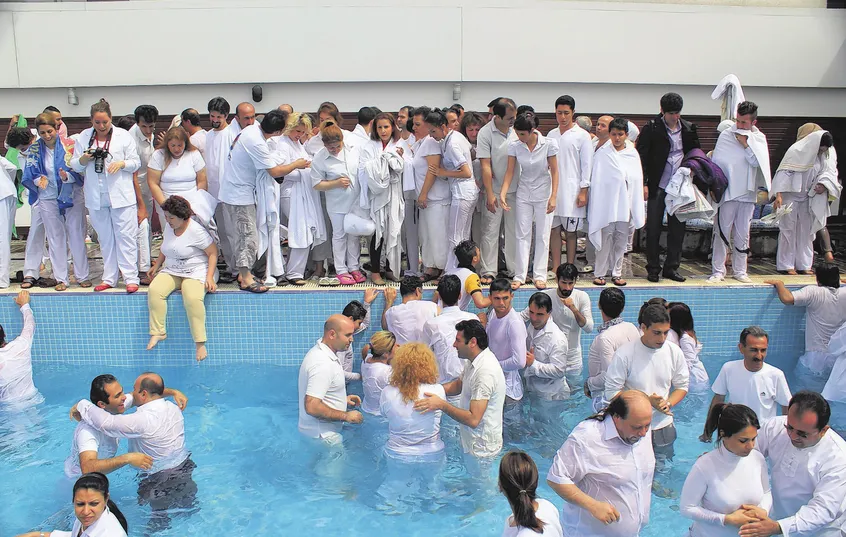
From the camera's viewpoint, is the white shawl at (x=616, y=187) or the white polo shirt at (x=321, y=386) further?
the white shawl at (x=616, y=187)

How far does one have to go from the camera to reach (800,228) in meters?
8.59

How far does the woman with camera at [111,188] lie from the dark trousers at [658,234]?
18.3 ft

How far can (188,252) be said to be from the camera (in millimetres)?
7410

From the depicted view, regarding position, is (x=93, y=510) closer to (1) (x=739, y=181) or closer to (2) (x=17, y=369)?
(2) (x=17, y=369)

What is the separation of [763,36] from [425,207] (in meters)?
6.53

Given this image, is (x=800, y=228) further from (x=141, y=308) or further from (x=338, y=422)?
(x=141, y=308)

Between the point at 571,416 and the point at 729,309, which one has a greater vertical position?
the point at 729,309

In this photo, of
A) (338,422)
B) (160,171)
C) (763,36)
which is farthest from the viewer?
(763,36)

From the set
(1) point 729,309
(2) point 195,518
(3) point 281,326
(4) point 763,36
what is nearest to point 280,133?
(3) point 281,326

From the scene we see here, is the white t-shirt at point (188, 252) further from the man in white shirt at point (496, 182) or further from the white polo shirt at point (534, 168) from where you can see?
the white polo shirt at point (534, 168)

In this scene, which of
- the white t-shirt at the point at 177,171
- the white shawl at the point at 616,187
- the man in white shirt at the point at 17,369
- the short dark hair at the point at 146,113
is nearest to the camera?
Answer: the man in white shirt at the point at 17,369

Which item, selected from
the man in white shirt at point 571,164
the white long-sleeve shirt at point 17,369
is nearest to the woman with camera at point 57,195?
the white long-sleeve shirt at point 17,369

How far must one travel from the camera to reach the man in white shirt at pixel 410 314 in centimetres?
634

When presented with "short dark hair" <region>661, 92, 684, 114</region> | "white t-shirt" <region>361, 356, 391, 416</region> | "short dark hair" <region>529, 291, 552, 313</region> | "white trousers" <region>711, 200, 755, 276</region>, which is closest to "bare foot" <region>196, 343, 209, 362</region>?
"white t-shirt" <region>361, 356, 391, 416</region>
